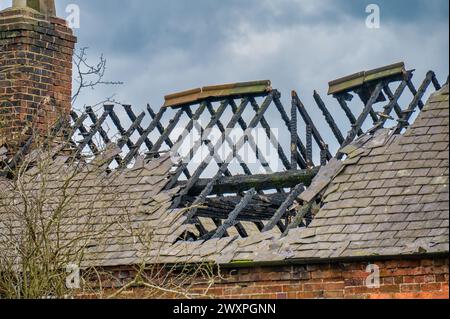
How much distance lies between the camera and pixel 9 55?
74.2 feet

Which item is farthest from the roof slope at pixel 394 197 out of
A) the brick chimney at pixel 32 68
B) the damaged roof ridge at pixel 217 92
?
the brick chimney at pixel 32 68

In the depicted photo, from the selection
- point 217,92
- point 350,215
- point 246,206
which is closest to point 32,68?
point 217,92

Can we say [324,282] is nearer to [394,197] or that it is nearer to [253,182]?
[394,197]

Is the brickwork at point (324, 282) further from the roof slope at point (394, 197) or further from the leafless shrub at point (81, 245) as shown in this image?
the roof slope at point (394, 197)

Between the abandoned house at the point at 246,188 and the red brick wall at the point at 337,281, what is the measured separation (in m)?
0.02

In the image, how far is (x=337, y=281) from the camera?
16844 mm

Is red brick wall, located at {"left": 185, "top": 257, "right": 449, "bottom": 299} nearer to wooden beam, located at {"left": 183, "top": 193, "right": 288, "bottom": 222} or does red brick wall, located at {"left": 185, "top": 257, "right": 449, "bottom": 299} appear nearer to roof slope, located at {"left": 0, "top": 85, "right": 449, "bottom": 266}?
roof slope, located at {"left": 0, "top": 85, "right": 449, "bottom": 266}

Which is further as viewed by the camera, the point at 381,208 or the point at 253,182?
the point at 253,182

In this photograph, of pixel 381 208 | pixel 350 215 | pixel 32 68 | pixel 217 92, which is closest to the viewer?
pixel 381 208

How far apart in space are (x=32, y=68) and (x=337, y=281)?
25.8 ft

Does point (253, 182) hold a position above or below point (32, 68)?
below

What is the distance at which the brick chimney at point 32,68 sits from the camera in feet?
73.0

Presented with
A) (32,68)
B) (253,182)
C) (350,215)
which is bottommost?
(350,215)

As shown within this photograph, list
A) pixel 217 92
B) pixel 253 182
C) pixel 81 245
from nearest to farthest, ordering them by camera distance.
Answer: pixel 81 245 → pixel 253 182 → pixel 217 92
